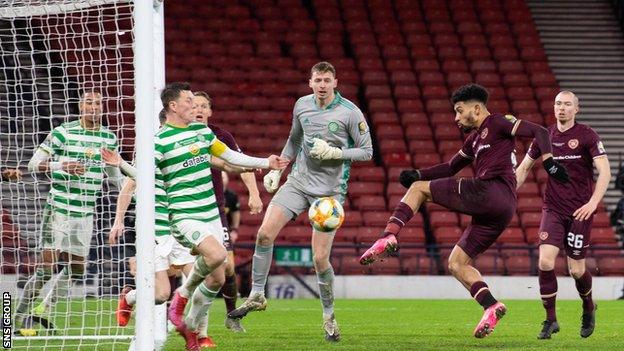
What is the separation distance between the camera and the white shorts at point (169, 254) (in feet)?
27.5

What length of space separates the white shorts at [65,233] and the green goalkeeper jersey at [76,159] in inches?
2.4

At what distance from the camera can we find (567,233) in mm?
9492

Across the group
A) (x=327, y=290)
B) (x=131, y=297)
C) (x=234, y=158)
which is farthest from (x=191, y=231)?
(x=327, y=290)

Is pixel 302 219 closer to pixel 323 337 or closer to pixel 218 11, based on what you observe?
pixel 218 11

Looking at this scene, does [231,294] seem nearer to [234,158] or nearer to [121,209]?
[121,209]

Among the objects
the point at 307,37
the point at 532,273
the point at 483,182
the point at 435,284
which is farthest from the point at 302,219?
the point at 483,182

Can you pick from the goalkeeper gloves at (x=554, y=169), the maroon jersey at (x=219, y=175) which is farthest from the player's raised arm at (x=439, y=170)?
the maroon jersey at (x=219, y=175)

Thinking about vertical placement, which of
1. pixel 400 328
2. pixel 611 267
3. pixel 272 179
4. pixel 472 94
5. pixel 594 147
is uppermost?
pixel 472 94

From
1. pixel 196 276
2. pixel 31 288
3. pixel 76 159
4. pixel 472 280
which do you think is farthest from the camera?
pixel 31 288

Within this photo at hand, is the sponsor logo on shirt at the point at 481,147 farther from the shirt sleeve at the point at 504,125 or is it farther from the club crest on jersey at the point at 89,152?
the club crest on jersey at the point at 89,152

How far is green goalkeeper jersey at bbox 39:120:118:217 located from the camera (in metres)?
9.45

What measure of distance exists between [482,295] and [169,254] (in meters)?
2.28

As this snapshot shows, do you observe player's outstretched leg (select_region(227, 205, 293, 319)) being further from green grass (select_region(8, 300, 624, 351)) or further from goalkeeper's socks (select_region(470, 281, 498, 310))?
goalkeeper's socks (select_region(470, 281, 498, 310))

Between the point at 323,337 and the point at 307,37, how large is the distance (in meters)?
14.2
